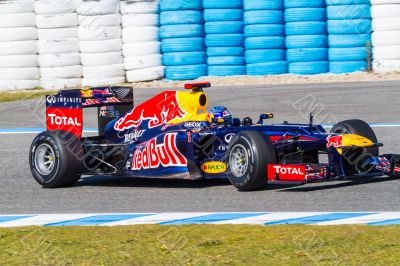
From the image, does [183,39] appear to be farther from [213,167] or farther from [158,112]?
[213,167]

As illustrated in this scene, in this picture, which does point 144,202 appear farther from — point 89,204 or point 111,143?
point 111,143

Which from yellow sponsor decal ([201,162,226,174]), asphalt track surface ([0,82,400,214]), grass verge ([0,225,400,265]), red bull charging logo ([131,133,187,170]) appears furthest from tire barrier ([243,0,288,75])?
grass verge ([0,225,400,265])

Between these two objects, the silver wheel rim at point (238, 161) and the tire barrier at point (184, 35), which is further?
the tire barrier at point (184, 35)

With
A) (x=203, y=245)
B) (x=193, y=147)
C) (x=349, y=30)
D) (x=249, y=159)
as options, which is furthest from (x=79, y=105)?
(x=349, y=30)

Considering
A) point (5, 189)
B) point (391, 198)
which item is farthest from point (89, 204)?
point (391, 198)

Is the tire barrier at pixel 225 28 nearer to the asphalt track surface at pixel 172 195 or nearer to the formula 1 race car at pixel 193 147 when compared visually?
the asphalt track surface at pixel 172 195

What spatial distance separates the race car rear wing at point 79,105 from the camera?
10852 mm

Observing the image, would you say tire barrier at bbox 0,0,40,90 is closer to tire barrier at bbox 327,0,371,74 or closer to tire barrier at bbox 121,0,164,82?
tire barrier at bbox 121,0,164,82

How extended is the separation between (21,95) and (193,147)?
10910 millimetres

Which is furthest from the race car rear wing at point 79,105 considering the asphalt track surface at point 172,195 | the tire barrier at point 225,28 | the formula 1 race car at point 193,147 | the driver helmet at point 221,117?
the tire barrier at point 225,28

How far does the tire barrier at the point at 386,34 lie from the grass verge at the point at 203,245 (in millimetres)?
11744

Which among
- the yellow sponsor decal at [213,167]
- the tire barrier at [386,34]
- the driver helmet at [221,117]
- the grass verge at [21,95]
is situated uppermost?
the tire barrier at [386,34]

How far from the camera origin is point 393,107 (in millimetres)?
16812

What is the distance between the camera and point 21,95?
20062 millimetres
